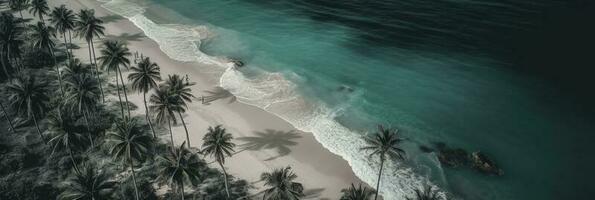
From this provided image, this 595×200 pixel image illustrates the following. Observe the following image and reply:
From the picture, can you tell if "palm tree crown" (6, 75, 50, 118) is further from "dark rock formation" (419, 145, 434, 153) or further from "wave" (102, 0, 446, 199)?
"dark rock formation" (419, 145, 434, 153)

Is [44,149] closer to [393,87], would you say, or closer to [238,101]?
[238,101]

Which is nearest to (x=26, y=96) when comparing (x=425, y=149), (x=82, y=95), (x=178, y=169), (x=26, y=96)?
(x=26, y=96)

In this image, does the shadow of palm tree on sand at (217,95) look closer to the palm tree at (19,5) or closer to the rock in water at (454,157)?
the rock in water at (454,157)

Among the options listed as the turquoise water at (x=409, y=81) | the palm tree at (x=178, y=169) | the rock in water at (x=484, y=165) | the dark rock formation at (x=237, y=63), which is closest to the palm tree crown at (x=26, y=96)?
the palm tree at (x=178, y=169)

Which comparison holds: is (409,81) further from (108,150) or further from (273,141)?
(108,150)

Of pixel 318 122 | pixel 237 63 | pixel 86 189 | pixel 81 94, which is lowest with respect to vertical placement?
pixel 86 189
